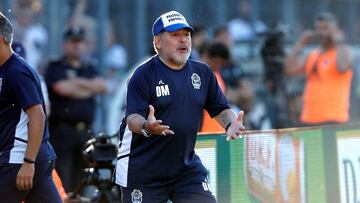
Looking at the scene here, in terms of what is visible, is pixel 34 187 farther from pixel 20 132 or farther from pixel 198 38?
pixel 198 38

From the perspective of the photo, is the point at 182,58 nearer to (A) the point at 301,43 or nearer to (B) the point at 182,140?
(B) the point at 182,140

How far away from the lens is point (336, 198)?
9141mm

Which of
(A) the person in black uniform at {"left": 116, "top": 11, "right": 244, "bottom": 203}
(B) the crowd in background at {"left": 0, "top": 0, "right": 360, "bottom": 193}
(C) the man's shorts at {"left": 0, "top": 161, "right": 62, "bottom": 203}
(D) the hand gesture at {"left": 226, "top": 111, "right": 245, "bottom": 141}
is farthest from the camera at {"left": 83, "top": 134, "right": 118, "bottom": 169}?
(D) the hand gesture at {"left": 226, "top": 111, "right": 245, "bottom": 141}

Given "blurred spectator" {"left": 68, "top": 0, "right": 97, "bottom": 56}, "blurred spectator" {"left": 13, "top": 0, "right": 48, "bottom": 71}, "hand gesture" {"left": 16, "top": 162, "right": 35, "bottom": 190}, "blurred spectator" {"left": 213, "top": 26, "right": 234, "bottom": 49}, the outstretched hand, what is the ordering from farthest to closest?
1. "blurred spectator" {"left": 68, "top": 0, "right": 97, "bottom": 56}
2. "blurred spectator" {"left": 213, "top": 26, "right": 234, "bottom": 49}
3. "blurred spectator" {"left": 13, "top": 0, "right": 48, "bottom": 71}
4. "hand gesture" {"left": 16, "top": 162, "right": 35, "bottom": 190}
5. the outstretched hand

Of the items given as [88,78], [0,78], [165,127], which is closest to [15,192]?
[0,78]

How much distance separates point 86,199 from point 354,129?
2551 millimetres

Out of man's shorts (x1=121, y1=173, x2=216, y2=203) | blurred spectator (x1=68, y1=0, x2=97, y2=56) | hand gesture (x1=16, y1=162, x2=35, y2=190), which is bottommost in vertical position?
man's shorts (x1=121, y1=173, x2=216, y2=203)

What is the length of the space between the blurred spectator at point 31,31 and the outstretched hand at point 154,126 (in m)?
5.63

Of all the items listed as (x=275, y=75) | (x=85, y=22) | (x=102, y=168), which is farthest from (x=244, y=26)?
(x=102, y=168)

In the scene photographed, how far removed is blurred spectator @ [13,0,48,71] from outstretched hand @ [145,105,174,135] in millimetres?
5632

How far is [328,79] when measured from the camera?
1271 cm

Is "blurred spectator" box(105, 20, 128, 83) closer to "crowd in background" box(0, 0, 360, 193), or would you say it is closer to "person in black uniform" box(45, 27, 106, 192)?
"crowd in background" box(0, 0, 360, 193)

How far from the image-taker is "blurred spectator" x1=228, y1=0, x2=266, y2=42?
1614 centimetres

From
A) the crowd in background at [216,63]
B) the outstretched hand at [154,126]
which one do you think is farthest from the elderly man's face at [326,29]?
the outstretched hand at [154,126]
